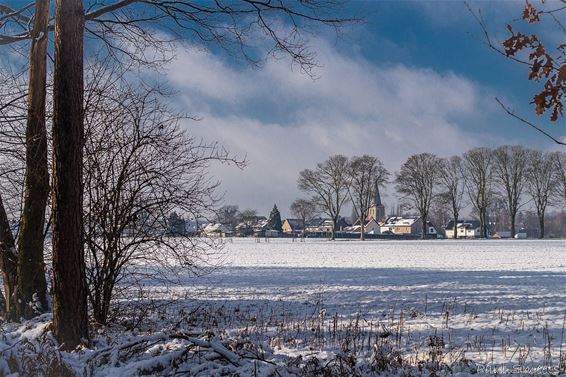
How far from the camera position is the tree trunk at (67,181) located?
4.67m

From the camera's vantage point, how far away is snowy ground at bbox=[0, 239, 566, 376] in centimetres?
429

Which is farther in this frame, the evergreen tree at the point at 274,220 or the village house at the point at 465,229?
the village house at the point at 465,229

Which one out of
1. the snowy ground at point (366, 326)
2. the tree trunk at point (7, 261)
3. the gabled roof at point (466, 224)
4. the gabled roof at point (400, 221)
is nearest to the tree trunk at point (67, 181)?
the snowy ground at point (366, 326)

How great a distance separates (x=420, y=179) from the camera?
2213 inches

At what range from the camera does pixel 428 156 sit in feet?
183

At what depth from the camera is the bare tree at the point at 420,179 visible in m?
55.8

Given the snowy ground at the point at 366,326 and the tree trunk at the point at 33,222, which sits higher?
the tree trunk at the point at 33,222

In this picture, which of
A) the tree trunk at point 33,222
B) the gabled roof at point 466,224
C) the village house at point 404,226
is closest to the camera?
the tree trunk at point 33,222

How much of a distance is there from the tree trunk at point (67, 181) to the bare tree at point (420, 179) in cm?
5396

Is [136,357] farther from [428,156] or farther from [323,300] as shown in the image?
[428,156]

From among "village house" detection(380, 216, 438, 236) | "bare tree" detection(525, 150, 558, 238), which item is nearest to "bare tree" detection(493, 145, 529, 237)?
"bare tree" detection(525, 150, 558, 238)

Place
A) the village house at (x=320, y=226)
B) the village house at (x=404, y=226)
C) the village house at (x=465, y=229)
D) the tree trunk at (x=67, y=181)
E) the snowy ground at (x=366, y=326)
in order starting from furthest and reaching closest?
1. the village house at (x=465, y=229)
2. the village house at (x=404, y=226)
3. the village house at (x=320, y=226)
4. the tree trunk at (x=67, y=181)
5. the snowy ground at (x=366, y=326)

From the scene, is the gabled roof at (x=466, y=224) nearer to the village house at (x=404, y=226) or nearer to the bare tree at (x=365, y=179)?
the village house at (x=404, y=226)

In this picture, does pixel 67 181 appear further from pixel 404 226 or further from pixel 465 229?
pixel 465 229
